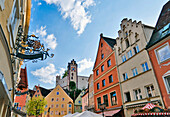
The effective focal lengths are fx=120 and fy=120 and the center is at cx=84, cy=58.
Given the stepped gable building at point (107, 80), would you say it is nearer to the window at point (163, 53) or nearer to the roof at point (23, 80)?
the window at point (163, 53)

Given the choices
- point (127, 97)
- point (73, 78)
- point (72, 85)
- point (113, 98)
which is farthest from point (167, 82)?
point (73, 78)

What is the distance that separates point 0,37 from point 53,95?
51116mm

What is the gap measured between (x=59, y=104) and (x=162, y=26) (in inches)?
1826

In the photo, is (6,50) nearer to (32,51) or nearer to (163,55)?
(32,51)

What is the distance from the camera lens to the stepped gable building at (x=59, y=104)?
156 feet

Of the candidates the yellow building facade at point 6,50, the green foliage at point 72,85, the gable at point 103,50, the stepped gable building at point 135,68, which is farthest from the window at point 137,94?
the green foliage at point 72,85

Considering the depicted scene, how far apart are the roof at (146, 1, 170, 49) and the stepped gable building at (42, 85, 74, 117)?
44365 millimetres

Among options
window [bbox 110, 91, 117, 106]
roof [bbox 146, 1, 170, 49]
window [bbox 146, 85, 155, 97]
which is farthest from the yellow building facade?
window [bbox 110, 91, 117, 106]

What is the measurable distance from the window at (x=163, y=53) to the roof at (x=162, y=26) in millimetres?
850

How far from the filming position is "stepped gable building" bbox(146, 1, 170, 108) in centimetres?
1104

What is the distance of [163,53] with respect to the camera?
11.8 m

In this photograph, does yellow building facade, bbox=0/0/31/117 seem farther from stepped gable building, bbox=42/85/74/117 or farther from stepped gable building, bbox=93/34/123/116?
stepped gable building, bbox=42/85/74/117

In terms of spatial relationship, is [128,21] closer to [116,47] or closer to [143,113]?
[116,47]

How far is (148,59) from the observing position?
1341 centimetres
